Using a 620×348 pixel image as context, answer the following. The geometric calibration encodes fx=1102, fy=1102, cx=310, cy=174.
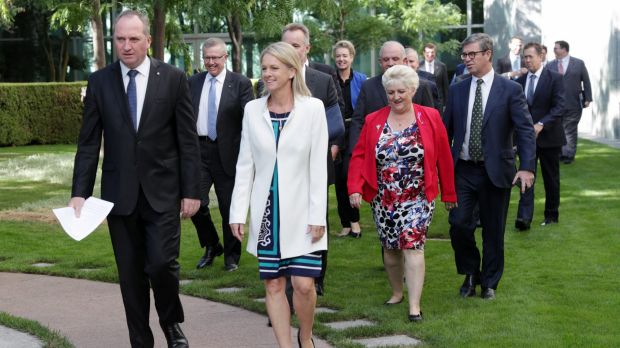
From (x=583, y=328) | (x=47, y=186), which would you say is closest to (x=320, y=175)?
(x=583, y=328)

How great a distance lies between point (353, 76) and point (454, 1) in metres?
28.0

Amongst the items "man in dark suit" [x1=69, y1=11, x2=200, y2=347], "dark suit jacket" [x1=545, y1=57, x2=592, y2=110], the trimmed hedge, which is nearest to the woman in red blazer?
"man in dark suit" [x1=69, y1=11, x2=200, y2=347]

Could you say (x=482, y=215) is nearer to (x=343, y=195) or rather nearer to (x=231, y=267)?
(x=231, y=267)

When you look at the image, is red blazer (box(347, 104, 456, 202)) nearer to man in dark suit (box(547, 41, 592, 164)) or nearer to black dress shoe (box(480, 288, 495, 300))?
black dress shoe (box(480, 288, 495, 300))

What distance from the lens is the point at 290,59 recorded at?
6.05 m

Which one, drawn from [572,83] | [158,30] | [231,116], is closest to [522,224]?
[231,116]

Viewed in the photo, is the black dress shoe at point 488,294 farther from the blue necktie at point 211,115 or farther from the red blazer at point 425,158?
the blue necktie at point 211,115

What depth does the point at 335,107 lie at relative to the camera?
8.05 m

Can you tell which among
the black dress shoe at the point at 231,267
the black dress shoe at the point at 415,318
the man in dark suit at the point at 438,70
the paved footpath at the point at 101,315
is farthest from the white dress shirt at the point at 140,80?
the man in dark suit at the point at 438,70

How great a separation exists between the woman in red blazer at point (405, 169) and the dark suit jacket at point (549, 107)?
4560 millimetres

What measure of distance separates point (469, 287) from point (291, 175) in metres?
2.77

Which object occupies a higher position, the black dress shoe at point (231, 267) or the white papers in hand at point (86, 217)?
the white papers in hand at point (86, 217)

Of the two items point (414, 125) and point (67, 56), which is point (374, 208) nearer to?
point (414, 125)

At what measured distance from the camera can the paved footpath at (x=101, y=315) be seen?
7.05 meters
